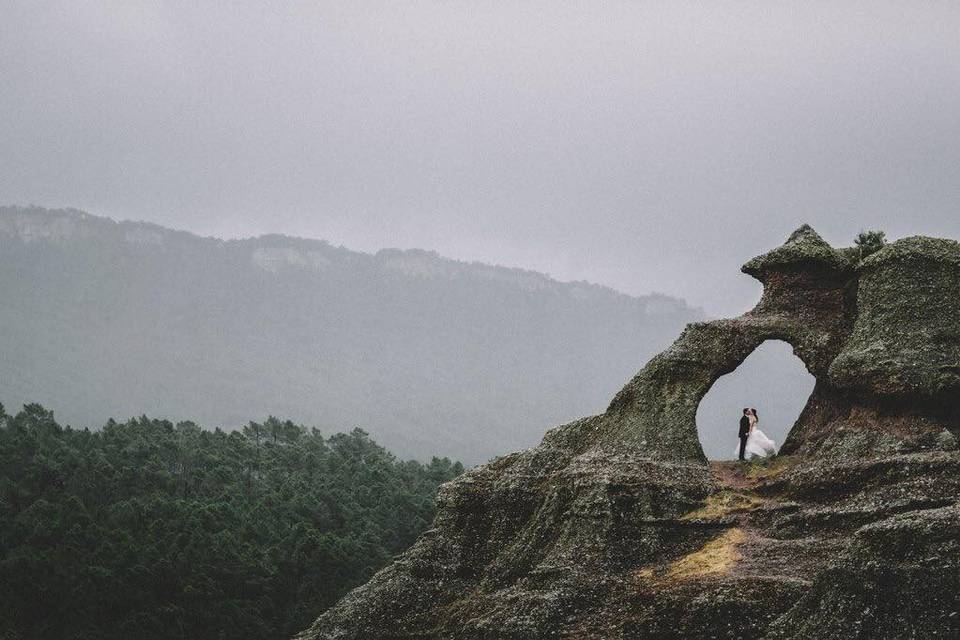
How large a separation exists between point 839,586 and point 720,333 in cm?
1720

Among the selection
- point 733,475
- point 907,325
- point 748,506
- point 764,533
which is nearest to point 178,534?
point 733,475

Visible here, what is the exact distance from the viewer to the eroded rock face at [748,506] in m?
22.7

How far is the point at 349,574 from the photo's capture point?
71.2m

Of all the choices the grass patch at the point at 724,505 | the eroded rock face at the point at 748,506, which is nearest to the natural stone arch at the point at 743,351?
the eroded rock face at the point at 748,506

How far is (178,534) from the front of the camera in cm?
7212

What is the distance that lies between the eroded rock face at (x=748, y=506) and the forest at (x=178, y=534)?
109ft

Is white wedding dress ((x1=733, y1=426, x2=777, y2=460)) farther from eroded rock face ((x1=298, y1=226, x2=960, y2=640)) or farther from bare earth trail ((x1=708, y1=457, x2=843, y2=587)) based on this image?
bare earth trail ((x1=708, y1=457, x2=843, y2=587))

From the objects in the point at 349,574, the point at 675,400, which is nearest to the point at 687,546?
the point at 675,400

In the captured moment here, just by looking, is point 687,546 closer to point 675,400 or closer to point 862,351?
point 675,400

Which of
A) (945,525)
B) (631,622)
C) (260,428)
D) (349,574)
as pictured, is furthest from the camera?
(260,428)

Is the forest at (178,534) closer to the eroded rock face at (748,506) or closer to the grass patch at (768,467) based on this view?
the eroded rock face at (748,506)

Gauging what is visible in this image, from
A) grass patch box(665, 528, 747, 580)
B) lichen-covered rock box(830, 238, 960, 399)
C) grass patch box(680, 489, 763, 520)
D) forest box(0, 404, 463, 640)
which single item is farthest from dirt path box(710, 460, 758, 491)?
forest box(0, 404, 463, 640)

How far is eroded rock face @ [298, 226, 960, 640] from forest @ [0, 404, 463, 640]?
109 feet

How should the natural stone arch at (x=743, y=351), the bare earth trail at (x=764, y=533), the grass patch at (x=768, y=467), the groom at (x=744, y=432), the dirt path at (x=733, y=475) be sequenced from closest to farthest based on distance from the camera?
the bare earth trail at (x=764, y=533), the dirt path at (x=733, y=475), the grass patch at (x=768, y=467), the natural stone arch at (x=743, y=351), the groom at (x=744, y=432)
